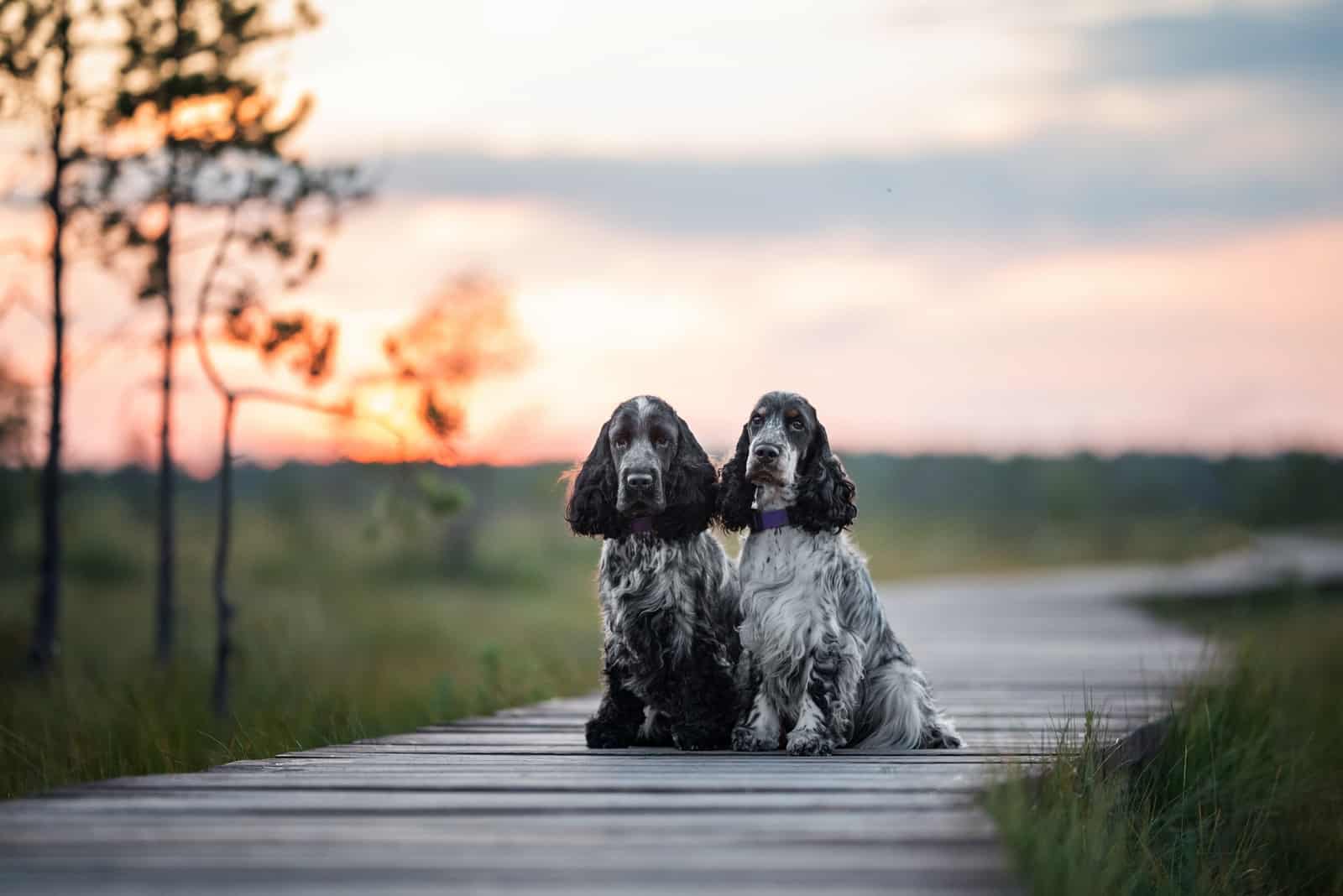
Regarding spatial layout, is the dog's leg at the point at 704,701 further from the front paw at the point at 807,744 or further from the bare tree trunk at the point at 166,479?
the bare tree trunk at the point at 166,479

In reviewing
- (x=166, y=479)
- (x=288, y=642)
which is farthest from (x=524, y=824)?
(x=288, y=642)

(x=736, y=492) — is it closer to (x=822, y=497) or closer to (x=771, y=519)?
(x=771, y=519)

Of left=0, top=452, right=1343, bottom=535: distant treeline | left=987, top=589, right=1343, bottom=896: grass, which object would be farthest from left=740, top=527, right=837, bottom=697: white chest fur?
left=0, top=452, right=1343, bottom=535: distant treeline

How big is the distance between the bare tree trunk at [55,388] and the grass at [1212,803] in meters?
6.90

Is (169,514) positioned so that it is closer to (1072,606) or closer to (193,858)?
(193,858)

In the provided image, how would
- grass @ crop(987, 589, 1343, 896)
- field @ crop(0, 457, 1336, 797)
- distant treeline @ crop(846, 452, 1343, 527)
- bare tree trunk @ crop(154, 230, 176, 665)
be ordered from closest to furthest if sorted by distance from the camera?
grass @ crop(987, 589, 1343, 896) < field @ crop(0, 457, 1336, 797) < bare tree trunk @ crop(154, 230, 176, 665) < distant treeline @ crop(846, 452, 1343, 527)

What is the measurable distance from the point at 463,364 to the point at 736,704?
1780 cm

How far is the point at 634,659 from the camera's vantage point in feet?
15.9

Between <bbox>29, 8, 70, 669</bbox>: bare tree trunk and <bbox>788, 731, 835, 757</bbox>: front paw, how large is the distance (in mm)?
6361

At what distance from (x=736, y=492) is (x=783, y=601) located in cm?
39

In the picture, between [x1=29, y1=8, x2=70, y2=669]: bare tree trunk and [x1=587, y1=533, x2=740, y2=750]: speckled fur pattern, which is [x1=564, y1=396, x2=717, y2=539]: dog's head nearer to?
[x1=587, y1=533, x2=740, y2=750]: speckled fur pattern

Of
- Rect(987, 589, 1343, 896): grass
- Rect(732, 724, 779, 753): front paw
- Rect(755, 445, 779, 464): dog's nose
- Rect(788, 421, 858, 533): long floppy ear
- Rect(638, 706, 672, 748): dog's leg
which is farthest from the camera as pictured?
Rect(638, 706, 672, 748): dog's leg

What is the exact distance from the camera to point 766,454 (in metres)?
4.59

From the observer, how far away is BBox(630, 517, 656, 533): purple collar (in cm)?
479
